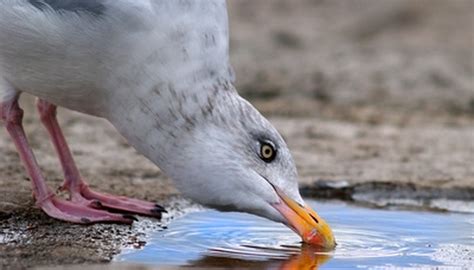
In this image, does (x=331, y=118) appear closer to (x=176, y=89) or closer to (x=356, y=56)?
(x=356, y=56)

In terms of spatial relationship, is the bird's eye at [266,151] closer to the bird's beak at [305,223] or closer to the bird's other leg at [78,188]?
the bird's beak at [305,223]

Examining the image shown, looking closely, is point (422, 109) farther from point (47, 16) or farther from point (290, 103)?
point (47, 16)

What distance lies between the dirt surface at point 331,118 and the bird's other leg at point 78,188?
15 cm

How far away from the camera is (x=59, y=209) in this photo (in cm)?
610

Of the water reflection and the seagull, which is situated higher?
the seagull

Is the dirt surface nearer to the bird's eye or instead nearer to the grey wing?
the bird's eye

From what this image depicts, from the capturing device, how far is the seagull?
5.50 m

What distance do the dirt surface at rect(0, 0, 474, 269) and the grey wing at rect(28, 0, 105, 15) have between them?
1029 mm

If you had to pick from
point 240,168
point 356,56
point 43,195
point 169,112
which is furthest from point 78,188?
point 356,56

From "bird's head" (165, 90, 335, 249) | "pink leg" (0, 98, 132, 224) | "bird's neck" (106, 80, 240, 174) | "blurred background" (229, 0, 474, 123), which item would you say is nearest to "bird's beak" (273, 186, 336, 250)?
"bird's head" (165, 90, 335, 249)

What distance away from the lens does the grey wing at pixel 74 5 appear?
5.58 metres

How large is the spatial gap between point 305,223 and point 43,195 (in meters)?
1.35

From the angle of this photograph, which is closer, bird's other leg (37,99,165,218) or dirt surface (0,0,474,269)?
dirt surface (0,0,474,269)

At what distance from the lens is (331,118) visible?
9562mm
